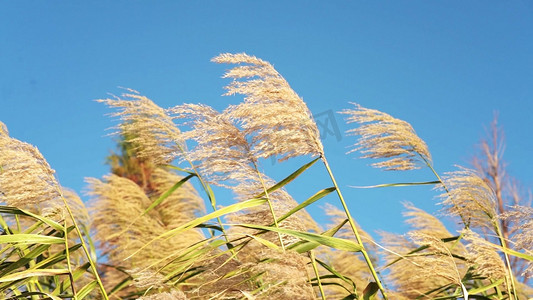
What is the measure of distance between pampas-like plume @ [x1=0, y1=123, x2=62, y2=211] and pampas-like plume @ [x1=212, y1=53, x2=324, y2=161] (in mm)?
799

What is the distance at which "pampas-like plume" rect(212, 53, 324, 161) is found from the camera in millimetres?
2321

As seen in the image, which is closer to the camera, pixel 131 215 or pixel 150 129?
pixel 150 129

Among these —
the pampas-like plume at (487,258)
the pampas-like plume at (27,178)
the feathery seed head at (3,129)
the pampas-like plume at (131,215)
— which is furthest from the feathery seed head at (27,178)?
the pampas-like plume at (131,215)

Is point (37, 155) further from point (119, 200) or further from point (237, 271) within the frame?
point (119, 200)

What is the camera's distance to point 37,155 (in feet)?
8.16

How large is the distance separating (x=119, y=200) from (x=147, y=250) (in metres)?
0.73

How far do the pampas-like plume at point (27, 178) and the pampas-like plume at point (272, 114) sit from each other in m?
0.80

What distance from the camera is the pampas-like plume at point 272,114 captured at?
232 centimetres

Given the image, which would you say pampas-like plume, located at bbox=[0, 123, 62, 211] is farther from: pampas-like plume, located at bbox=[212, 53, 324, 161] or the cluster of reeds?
pampas-like plume, located at bbox=[212, 53, 324, 161]

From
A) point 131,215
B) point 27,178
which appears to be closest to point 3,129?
point 27,178

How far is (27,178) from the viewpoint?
8.05 ft

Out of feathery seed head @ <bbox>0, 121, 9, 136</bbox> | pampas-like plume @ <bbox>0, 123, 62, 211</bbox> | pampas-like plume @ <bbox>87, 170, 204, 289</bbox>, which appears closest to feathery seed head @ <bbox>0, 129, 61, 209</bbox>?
pampas-like plume @ <bbox>0, 123, 62, 211</bbox>

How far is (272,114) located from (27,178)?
103 centimetres

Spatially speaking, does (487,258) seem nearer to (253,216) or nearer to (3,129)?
(253,216)
